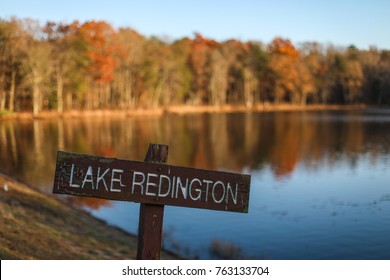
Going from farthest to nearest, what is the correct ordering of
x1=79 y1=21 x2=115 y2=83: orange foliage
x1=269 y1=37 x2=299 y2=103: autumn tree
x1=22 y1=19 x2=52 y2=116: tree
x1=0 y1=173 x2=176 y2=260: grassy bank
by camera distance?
1. x1=269 y1=37 x2=299 y2=103: autumn tree
2. x1=79 y1=21 x2=115 y2=83: orange foliage
3. x1=22 y1=19 x2=52 y2=116: tree
4. x1=0 y1=173 x2=176 y2=260: grassy bank

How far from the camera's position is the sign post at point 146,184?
3658mm

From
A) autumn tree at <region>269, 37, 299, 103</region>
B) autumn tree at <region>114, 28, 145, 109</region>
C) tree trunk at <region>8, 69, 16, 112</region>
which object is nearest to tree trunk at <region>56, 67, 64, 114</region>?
tree trunk at <region>8, 69, 16, 112</region>

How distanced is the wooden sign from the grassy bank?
3.48 metres

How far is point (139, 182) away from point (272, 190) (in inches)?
604

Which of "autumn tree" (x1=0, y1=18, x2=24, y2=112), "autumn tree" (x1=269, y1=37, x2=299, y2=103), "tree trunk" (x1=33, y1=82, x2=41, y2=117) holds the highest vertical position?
"autumn tree" (x1=269, y1=37, x2=299, y2=103)

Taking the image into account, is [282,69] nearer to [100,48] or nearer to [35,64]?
A: [100,48]

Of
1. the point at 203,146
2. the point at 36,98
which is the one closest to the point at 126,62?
the point at 36,98

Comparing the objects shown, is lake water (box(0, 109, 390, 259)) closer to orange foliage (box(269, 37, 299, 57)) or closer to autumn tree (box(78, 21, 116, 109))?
autumn tree (box(78, 21, 116, 109))

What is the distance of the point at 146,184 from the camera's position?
146 inches

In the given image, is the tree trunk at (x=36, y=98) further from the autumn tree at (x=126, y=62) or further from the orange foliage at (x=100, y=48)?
the autumn tree at (x=126, y=62)

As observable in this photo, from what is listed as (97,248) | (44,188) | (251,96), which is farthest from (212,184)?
(251,96)

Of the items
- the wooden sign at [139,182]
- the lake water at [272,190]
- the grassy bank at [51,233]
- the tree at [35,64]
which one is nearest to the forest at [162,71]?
the tree at [35,64]

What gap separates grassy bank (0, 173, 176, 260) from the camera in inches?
310

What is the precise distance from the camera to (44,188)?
17.3 meters
